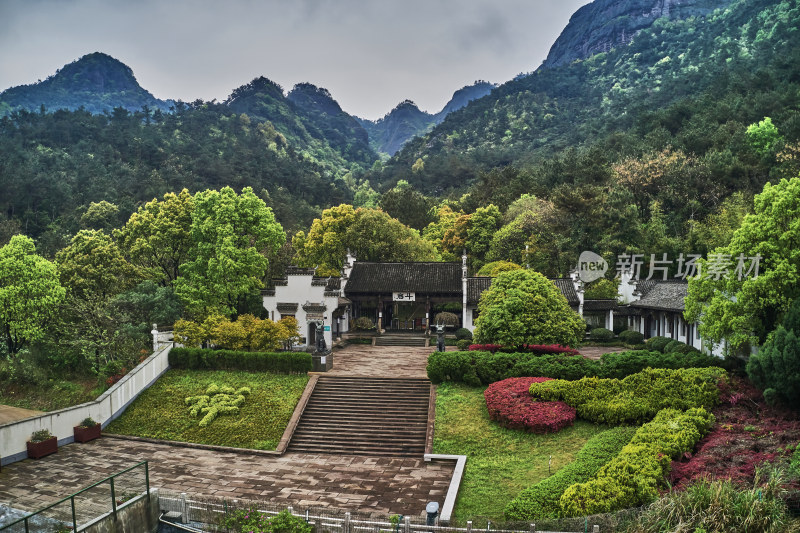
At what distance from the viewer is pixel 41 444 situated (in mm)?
16938

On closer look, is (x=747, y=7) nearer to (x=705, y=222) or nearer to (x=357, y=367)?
(x=705, y=222)

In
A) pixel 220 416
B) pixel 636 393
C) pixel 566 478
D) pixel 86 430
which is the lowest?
pixel 86 430

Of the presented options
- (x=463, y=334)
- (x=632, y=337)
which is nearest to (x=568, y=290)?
(x=632, y=337)

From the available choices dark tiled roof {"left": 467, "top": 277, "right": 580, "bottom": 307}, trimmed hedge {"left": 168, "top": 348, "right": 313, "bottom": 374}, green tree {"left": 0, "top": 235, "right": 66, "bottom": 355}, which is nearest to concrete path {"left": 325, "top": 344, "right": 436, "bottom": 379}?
trimmed hedge {"left": 168, "top": 348, "right": 313, "bottom": 374}

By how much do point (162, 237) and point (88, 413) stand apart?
11.2 meters

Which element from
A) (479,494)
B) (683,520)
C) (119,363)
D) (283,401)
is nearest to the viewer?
(683,520)

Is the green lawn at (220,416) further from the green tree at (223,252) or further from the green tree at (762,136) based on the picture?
the green tree at (762,136)

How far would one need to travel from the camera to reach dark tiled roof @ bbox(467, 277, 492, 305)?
3024 centimetres

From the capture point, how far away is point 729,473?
12.4 metres

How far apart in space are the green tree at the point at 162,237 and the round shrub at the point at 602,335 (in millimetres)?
21268

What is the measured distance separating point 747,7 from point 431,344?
84429 millimetres

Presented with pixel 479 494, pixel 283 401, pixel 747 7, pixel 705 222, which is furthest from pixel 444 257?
pixel 747 7

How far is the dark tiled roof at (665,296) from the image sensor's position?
26.5 meters

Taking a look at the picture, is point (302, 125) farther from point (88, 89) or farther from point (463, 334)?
point (463, 334)
